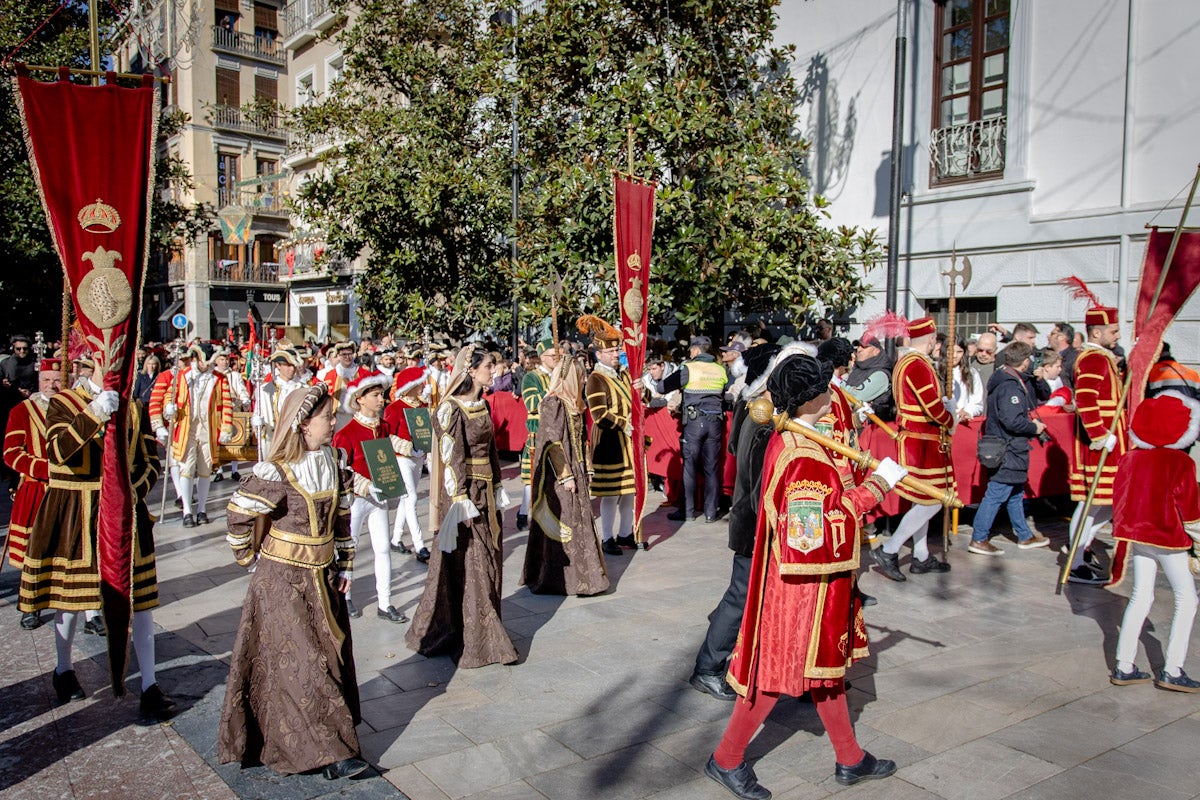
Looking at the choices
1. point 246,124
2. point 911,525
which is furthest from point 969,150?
point 246,124

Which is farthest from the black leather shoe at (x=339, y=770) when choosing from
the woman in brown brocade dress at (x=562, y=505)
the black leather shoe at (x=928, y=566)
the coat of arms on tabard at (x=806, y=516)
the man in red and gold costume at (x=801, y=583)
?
the black leather shoe at (x=928, y=566)

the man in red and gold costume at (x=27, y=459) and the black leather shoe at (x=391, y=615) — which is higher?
the man in red and gold costume at (x=27, y=459)

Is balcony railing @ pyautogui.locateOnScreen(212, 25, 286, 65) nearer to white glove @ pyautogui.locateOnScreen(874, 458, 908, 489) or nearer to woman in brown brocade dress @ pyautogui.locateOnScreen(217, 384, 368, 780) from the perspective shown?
→ woman in brown brocade dress @ pyautogui.locateOnScreen(217, 384, 368, 780)

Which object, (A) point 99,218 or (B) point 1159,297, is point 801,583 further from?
(A) point 99,218

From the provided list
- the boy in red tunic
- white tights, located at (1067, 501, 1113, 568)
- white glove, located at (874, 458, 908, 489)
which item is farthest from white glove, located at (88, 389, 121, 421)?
white tights, located at (1067, 501, 1113, 568)

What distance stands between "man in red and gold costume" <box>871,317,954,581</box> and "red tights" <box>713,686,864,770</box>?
350 cm

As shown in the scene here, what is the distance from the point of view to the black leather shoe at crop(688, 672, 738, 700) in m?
5.03

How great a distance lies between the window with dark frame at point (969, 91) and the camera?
1299 cm

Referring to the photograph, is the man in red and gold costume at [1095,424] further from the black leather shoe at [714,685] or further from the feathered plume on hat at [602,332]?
the feathered plume on hat at [602,332]

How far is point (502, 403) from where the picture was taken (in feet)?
45.5

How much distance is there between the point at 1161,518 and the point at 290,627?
4.43 meters

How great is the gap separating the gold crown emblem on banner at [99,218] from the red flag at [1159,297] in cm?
561

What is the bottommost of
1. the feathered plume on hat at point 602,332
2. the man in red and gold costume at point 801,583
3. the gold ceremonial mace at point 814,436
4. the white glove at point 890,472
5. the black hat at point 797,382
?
the man in red and gold costume at point 801,583

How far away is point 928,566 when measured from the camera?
7.62 metres
